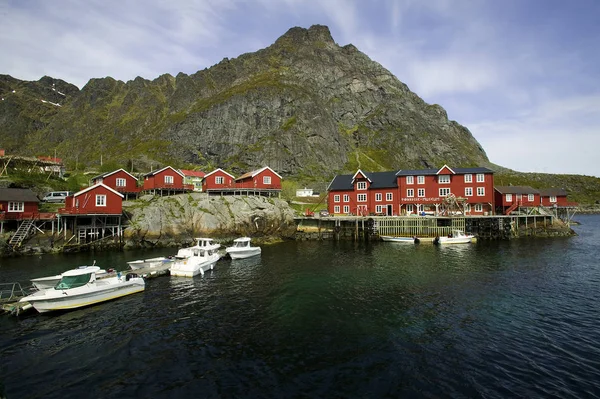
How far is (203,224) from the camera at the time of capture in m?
58.5

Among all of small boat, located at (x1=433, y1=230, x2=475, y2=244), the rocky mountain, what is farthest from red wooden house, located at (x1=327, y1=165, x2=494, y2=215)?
the rocky mountain

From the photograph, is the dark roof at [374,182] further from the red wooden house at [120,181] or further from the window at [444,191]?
the red wooden house at [120,181]

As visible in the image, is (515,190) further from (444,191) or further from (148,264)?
(148,264)

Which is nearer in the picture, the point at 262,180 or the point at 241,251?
the point at 241,251

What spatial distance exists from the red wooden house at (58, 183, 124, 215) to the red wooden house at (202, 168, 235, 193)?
23007mm

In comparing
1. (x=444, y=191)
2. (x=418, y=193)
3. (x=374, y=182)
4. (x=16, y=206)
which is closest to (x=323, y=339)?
(x=16, y=206)

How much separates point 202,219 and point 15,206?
91.0ft

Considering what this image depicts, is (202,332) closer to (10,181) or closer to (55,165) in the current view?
(10,181)

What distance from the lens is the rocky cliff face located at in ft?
180

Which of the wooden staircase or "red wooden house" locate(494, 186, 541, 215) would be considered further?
"red wooden house" locate(494, 186, 541, 215)

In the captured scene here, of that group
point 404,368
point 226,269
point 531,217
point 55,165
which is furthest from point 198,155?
point 404,368

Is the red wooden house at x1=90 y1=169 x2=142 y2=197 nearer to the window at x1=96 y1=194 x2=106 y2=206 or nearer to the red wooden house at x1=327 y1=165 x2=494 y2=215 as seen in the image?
the window at x1=96 y1=194 x2=106 y2=206

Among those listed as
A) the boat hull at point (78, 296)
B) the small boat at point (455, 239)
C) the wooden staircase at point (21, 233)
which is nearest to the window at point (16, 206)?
the wooden staircase at point (21, 233)

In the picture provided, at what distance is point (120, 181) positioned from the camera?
67062 mm
